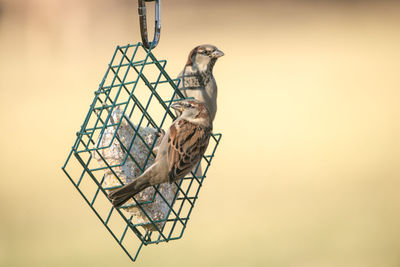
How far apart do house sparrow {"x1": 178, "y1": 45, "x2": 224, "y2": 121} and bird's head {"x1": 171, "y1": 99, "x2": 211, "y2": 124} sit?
31 centimetres

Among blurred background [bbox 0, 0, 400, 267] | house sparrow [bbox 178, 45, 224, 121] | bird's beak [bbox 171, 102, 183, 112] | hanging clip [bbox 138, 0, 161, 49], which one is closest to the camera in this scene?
hanging clip [bbox 138, 0, 161, 49]

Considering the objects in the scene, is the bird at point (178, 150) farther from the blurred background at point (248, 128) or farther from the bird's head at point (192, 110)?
the blurred background at point (248, 128)

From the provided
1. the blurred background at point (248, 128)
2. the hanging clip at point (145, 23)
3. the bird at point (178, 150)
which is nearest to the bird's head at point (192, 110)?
the bird at point (178, 150)

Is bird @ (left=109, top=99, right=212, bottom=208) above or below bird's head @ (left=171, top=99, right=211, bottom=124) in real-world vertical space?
below

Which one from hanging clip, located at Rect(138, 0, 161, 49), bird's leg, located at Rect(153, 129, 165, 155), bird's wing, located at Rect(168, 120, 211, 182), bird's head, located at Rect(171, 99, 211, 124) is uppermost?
hanging clip, located at Rect(138, 0, 161, 49)

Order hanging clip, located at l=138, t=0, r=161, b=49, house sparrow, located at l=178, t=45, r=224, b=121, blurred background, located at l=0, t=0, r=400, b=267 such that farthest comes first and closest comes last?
blurred background, located at l=0, t=0, r=400, b=267 → house sparrow, located at l=178, t=45, r=224, b=121 → hanging clip, located at l=138, t=0, r=161, b=49

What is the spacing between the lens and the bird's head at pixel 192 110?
3.14 m

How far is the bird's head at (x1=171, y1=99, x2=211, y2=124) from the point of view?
3.14 metres

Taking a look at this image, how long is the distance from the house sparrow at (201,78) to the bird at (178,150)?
0.30 m

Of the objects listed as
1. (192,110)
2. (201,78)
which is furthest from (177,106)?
(201,78)

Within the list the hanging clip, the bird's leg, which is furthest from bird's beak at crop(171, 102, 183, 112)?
the hanging clip

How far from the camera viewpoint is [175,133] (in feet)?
10.1

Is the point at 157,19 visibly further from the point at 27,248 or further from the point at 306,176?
the point at 306,176

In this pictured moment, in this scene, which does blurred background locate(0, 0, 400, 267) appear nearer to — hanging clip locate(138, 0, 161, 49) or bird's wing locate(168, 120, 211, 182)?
bird's wing locate(168, 120, 211, 182)
